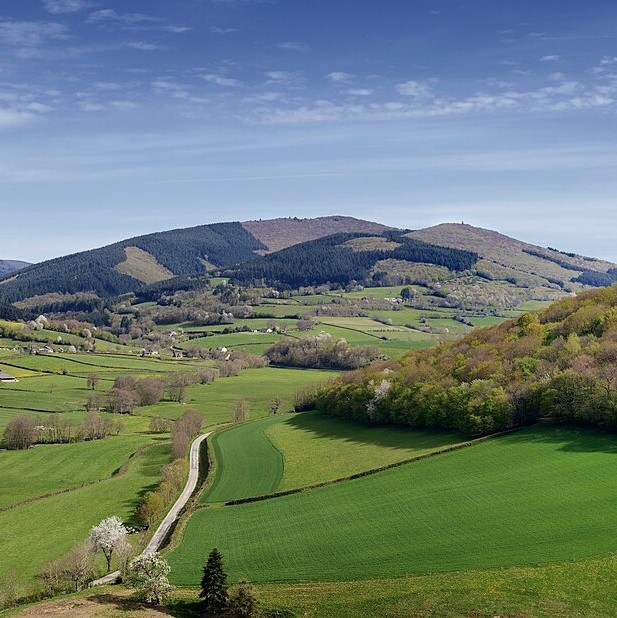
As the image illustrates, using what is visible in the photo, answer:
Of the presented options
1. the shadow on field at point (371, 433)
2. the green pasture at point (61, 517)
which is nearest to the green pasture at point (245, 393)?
the shadow on field at point (371, 433)

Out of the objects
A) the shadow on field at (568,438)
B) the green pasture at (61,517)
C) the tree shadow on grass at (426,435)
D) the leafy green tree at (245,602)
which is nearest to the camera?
the leafy green tree at (245,602)

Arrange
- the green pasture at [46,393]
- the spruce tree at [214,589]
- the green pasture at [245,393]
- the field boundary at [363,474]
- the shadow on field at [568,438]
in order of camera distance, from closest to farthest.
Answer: the spruce tree at [214,589], the shadow on field at [568,438], the field boundary at [363,474], the green pasture at [46,393], the green pasture at [245,393]

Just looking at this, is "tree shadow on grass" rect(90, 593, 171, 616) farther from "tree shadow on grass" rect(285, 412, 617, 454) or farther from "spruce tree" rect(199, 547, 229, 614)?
"tree shadow on grass" rect(285, 412, 617, 454)

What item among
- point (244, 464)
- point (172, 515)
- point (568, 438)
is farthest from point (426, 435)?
point (172, 515)

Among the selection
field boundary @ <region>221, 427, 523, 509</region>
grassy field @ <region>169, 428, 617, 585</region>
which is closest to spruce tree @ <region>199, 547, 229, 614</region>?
grassy field @ <region>169, 428, 617, 585</region>

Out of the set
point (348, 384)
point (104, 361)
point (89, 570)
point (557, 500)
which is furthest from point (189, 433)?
point (104, 361)

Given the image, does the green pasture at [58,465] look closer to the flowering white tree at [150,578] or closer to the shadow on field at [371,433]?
the shadow on field at [371,433]

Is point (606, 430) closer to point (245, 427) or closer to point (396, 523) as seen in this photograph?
point (396, 523)
